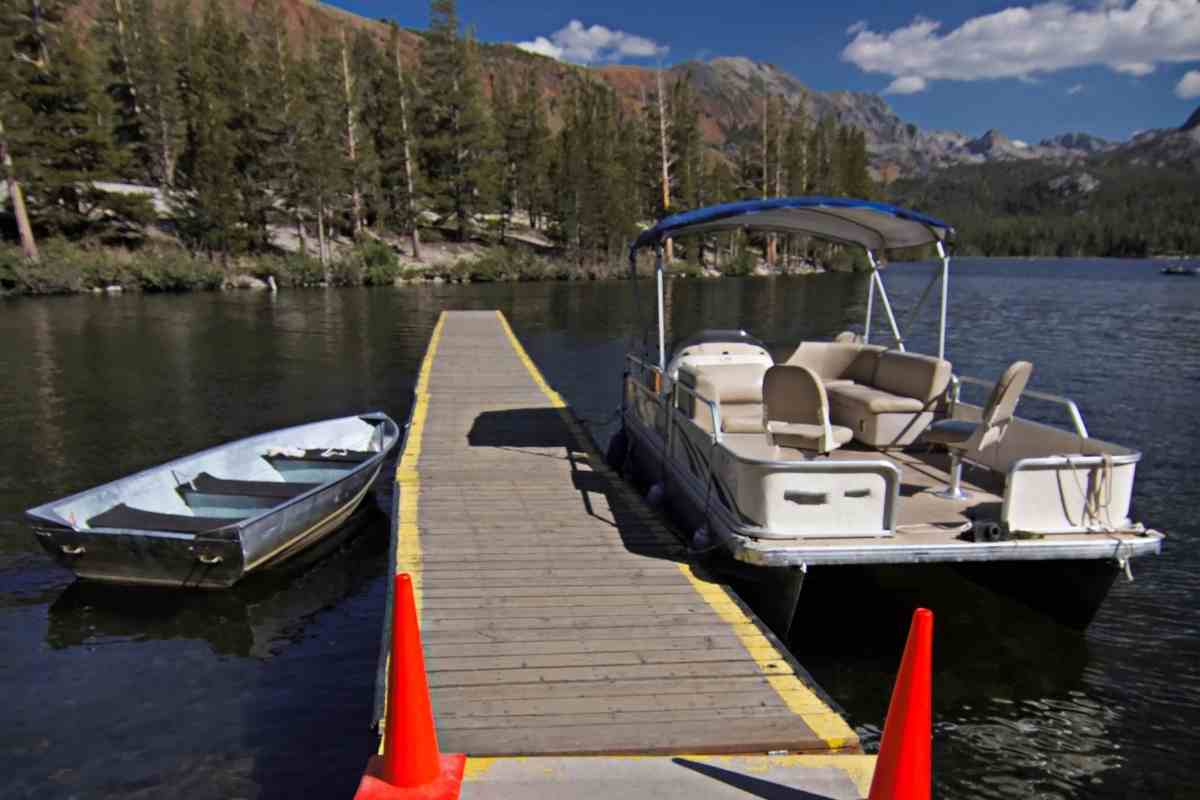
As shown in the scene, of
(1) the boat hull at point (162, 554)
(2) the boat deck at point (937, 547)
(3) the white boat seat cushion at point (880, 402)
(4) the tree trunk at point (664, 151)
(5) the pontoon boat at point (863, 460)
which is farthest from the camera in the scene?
(4) the tree trunk at point (664, 151)

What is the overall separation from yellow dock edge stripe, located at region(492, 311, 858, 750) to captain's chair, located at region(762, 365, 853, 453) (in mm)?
1753

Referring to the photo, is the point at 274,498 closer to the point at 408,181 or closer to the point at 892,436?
the point at 892,436

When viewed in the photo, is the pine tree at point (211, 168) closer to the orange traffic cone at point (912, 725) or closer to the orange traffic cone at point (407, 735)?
the orange traffic cone at point (407, 735)

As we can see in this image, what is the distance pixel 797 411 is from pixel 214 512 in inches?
257

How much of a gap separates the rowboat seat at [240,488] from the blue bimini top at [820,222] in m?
5.01

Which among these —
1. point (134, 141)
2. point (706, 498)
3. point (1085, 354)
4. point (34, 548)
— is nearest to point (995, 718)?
point (706, 498)

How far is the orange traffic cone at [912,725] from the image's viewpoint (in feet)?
11.5

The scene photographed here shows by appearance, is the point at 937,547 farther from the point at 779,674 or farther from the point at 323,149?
the point at 323,149

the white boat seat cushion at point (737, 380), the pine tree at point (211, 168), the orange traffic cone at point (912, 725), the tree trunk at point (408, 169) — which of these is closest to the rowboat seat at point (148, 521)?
the white boat seat cushion at point (737, 380)

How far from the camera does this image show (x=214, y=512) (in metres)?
8.98

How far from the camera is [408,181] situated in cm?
6184

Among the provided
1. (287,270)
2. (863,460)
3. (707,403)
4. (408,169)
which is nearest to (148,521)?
(707,403)

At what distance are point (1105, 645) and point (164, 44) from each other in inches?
2934

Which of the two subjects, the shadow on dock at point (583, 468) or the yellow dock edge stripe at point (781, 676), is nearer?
the yellow dock edge stripe at point (781, 676)
